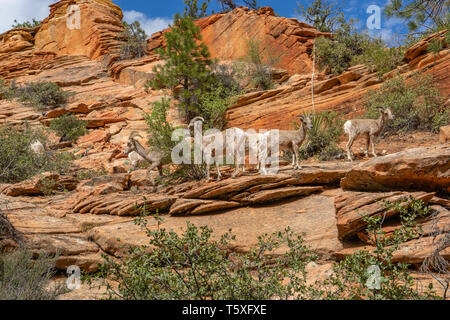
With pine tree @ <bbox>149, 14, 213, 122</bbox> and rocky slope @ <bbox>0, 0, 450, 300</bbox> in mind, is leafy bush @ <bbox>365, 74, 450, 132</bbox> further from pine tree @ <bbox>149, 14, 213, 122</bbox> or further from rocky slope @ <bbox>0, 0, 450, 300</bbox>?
pine tree @ <bbox>149, 14, 213, 122</bbox>

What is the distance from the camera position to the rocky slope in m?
5.80

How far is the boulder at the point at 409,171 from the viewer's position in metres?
5.43

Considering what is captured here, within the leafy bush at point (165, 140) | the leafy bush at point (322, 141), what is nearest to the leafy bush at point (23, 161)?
the leafy bush at point (165, 140)

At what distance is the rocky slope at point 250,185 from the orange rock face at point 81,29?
28.9 feet

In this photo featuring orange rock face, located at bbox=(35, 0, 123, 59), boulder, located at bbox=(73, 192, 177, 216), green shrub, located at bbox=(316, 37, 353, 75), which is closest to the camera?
boulder, located at bbox=(73, 192, 177, 216)

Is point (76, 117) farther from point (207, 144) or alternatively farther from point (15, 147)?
point (207, 144)

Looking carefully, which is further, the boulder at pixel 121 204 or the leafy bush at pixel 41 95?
the leafy bush at pixel 41 95

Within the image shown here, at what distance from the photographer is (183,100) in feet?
62.0

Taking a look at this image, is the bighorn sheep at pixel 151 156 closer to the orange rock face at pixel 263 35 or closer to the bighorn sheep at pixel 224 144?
the bighorn sheep at pixel 224 144

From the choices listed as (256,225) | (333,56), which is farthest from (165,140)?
(333,56)

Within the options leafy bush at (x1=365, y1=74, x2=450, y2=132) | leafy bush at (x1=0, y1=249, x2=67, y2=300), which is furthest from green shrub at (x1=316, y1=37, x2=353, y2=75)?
leafy bush at (x1=0, y1=249, x2=67, y2=300)

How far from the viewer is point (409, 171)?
5.65 meters

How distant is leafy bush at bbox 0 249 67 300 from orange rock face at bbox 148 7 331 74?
1955cm
